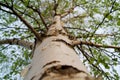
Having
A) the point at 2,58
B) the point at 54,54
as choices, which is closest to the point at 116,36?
the point at 2,58

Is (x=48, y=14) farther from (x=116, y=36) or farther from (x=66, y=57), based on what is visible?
(x=66, y=57)

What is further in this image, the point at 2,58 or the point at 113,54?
the point at 2,58

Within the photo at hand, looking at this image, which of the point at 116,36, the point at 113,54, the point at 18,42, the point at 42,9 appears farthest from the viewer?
the point at 42,9

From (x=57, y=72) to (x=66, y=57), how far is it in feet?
1.19

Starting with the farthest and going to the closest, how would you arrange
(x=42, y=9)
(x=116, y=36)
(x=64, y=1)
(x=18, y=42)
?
1. (x=64, y=1)
2. (x=42, y=9)
3. (x=116, y=36)
4. (x=18, y=42)

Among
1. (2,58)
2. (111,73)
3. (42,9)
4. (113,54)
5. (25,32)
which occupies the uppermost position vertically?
(42,9)

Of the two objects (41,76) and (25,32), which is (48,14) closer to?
(25,32)

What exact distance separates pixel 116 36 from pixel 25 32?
2.00 m

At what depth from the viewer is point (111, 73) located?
3887 mm

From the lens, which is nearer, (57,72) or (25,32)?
(57,72)

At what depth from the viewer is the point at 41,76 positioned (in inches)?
47.6

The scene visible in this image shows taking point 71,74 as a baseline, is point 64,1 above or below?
above

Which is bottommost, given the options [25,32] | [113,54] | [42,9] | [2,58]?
[113,54]

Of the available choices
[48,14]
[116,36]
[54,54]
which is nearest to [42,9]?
[48,14]
